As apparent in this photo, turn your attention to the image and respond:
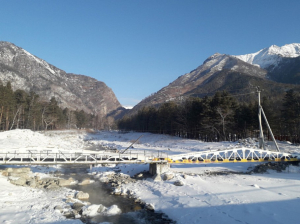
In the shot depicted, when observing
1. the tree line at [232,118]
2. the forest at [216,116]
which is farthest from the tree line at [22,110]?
the tree line at [232,118]

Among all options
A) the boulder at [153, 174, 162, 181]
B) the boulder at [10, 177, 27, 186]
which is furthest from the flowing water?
the boulder at [153, 174, 162, 181]

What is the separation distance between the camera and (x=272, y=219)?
12.5 meters

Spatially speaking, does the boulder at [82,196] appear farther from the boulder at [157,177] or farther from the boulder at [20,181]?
the boulder at [157,177]

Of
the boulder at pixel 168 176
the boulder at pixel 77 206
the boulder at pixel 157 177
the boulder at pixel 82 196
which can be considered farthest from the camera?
the boulder at pixel 157 177

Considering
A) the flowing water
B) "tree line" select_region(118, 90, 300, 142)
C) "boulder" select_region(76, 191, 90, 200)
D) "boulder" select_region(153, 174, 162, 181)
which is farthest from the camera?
"tree line" select_region(118, 90, 300, 142)

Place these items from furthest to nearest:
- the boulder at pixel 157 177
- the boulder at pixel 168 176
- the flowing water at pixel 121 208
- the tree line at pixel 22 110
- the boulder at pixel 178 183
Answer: the tree line at pixel 22 110, the boulder at pixel 157 177, the boulder at pixel 168 176, the boulder at pixel 178 183, the flowing water at pixel 121 208

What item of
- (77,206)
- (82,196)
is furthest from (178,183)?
(77,206)

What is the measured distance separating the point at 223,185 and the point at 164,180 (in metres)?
5.72

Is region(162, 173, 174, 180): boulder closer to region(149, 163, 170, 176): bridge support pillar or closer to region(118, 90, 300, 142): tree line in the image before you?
region(149, 163, 170, 176): bridge support pillar

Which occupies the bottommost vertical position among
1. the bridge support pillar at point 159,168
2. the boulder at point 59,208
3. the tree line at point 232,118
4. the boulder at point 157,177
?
the boulder at point 59,208

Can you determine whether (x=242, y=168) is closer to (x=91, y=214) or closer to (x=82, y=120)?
(x=91, y=214)

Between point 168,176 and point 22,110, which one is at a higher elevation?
point 22,110

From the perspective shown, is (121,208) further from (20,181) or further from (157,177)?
(20,181)

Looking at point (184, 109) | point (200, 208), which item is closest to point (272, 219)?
point (200, 208)
